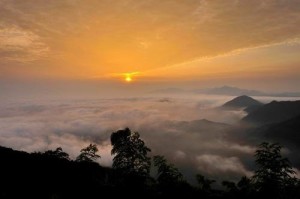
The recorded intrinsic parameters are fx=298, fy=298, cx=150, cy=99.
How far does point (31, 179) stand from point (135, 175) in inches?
542

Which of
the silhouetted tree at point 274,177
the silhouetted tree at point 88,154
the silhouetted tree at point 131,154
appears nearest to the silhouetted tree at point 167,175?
the silhouetted tree at point 131,154

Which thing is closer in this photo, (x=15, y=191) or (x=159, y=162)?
(x=15, y=191)

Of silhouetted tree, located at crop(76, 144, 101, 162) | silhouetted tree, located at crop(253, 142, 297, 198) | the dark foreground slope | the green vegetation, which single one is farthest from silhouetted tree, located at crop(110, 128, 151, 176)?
silhouetted tree, located at crop(253, 142, 297, 198)

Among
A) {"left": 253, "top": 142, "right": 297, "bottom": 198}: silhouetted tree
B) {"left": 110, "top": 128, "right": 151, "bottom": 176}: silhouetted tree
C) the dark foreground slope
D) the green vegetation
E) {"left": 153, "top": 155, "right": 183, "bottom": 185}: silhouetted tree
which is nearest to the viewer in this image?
the dark foreground slope

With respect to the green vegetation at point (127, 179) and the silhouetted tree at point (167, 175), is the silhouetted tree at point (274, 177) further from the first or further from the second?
the silhouetted tree at point (167, 175)

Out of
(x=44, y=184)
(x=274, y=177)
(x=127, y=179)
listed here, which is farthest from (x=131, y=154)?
(x=274, y=177)

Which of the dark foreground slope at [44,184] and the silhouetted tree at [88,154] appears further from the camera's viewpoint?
the silhouetted tree at [88,154]

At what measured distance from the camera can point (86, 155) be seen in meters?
56.2

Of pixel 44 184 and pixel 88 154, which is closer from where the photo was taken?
pixel 44 184

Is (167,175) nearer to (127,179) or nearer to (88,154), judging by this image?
(127,179)

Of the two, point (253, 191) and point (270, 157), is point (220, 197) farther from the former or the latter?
point (270, 157)

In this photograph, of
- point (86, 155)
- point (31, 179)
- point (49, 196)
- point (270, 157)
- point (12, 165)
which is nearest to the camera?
point (49, 196)

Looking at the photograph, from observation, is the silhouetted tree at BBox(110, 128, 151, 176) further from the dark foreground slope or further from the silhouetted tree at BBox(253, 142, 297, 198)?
the silhouetted tree at BBox(253, 142, 297, 198)

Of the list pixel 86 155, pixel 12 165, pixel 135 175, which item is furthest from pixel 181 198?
pixel 86 155
